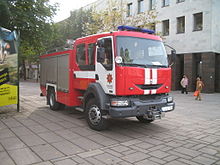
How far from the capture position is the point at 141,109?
18.2 ft

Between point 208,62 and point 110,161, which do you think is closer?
point 110,161

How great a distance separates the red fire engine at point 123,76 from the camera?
5543 mm

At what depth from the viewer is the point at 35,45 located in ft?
44.7

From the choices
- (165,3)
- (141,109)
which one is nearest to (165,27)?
(165,3)

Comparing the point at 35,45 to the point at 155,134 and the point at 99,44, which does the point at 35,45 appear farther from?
the point at 155,134

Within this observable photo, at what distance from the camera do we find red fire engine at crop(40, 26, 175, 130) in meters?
5.54

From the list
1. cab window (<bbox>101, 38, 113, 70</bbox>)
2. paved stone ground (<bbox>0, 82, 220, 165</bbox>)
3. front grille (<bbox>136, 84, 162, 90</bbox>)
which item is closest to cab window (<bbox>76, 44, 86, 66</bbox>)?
cab window (<bbox>101, 38, 113, 70</bbox>)

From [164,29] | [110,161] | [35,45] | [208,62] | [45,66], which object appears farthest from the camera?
[164,29]

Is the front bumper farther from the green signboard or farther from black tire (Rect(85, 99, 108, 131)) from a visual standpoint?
the green signboard

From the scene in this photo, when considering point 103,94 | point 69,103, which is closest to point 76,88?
point 69,103

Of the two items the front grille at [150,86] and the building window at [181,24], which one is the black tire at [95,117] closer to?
the front grille at [150,86]

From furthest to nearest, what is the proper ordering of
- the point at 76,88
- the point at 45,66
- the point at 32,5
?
1. the point at 32,5
2. the point at 45,66
3. the point at 76,88

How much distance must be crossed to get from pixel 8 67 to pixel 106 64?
15.1ft

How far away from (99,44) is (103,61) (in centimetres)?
50
